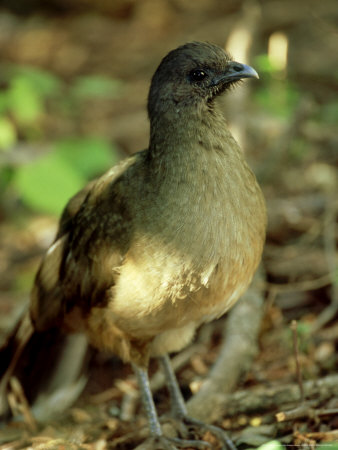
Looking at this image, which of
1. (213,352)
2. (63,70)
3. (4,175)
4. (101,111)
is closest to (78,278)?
(213,352)

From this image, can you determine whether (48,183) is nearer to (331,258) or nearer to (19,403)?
(19,403)

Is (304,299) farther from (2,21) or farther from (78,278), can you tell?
(2,21)

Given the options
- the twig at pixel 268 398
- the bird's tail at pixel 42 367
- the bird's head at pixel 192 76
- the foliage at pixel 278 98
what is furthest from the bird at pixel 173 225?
the foliage at pixel 278 98

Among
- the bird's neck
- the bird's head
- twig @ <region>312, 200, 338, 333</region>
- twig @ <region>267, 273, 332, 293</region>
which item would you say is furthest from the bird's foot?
Result: the bird's head

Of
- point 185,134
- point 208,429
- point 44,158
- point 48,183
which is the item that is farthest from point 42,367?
point 185,134

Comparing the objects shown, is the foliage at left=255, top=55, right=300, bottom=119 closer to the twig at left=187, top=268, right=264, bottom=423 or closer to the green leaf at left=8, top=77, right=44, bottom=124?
the green leaf at left=8, top=77, right=44, bottom=124

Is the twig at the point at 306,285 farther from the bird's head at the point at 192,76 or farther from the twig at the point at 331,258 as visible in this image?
the bird's head at the point at 192,76
